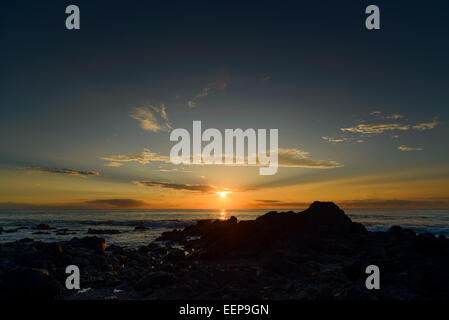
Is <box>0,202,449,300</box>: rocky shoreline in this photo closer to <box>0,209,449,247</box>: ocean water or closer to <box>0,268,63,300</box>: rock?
<box>0,268,63,300</box>: rock

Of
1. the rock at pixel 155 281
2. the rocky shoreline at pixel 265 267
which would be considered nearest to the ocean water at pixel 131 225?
the rocky shoreline at pixel 265 267

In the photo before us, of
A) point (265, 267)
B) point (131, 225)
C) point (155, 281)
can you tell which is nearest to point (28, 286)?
point (155, 281)

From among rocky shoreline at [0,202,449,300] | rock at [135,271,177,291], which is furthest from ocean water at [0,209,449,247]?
rock at [135,271,177,291]

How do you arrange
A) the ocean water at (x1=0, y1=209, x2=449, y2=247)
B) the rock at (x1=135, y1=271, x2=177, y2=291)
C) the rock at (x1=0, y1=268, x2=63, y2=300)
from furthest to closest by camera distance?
the ocean water at (x1=0, y1=209, x2=449, y2=247), the rock at (x1=135, y1=271, x2=177, y2=291), the rock at (x1=0, y1=268, x2=63, y2=300)

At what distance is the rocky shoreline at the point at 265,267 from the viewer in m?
11.7

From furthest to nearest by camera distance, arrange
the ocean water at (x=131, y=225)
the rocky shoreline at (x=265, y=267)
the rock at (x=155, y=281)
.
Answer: the ocean water at (x=131, y=225)
the rock at (x=155, y=281)
the rocky shoreline at (x=265, y=267)

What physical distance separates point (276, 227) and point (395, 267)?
→ 12022 millimetres

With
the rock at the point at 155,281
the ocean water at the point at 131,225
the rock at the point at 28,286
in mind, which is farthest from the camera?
the ocean water at the point at 131,225

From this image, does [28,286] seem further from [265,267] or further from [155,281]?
[265,267]

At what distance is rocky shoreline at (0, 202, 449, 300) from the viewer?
11.7 meters

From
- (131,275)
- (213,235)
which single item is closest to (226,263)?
(131,275)

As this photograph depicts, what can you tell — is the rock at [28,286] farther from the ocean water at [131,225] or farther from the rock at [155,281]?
the ocean water at [131,225]
